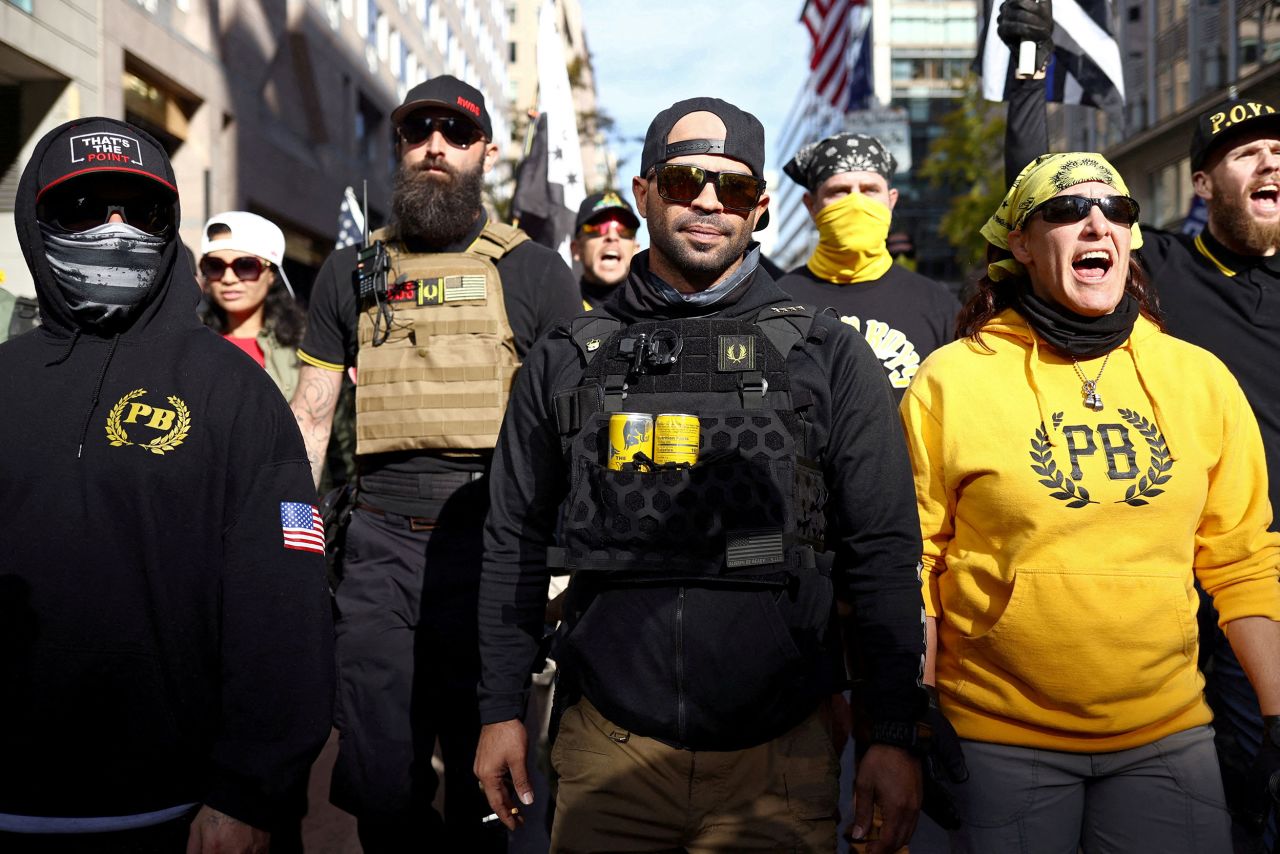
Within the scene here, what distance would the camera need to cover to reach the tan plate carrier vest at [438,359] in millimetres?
3918

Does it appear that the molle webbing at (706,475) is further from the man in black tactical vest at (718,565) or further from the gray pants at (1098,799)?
the gray pants at (1098,799)

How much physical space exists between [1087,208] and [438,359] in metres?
2.15

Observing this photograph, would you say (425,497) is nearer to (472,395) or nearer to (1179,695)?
(472,395)

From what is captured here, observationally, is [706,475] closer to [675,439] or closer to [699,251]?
[675,439]

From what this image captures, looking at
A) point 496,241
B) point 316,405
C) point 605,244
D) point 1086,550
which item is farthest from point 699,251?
A: point 605,244

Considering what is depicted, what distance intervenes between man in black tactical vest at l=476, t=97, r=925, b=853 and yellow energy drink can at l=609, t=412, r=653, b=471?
32mm

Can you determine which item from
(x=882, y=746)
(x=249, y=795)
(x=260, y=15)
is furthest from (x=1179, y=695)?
(x=260, y=15)

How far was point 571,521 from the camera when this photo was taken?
2641 millimetres

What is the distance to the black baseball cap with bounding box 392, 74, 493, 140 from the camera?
4.14 m

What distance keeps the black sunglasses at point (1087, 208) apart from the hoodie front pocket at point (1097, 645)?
932 mm

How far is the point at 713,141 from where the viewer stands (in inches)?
111

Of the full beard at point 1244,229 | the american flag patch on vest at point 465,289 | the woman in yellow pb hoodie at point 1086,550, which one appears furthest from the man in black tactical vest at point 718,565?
the full beard at point 1244,229

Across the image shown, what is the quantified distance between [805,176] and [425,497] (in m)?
2.58

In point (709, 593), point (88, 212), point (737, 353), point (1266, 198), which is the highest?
point (1266, 198)
